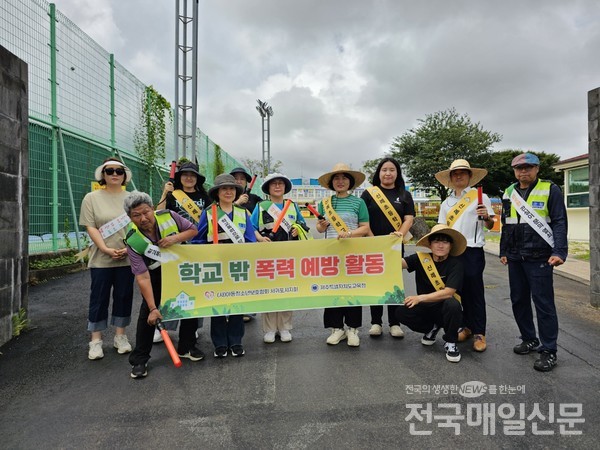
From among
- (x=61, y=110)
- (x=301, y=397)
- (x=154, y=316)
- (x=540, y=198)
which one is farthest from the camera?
(x=61, y=110)

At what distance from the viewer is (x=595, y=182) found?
16.6 ft

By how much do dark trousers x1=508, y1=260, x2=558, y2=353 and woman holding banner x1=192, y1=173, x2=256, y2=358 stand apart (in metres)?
2.75

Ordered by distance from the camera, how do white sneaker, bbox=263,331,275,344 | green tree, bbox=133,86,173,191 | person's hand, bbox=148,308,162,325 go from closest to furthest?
person's hand, bbox=148,308,162,325
white sneaker, bbox=263,331,275,344
green tree, bbox=133,86,173,191

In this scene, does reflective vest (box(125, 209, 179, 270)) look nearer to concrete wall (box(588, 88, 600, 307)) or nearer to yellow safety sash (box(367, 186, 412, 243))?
yellow safety sash (box(367, 186, 412, 243))

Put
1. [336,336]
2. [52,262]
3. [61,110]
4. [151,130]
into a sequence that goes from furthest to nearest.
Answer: [151,130] < [61,110] < [52,262] < [336,336]

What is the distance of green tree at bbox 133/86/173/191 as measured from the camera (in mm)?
10914

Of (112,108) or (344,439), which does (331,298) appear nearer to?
(344,439)

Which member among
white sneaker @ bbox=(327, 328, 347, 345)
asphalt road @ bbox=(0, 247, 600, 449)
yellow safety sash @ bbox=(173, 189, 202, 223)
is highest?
yellow safety sash @ bbox=(173, 189, 202, 223)

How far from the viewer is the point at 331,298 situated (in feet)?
12.5

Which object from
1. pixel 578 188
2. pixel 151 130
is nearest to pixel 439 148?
pixel 578 188

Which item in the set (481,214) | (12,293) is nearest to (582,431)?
(481,214)

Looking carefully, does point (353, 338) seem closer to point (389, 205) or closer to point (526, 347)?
point (389, 205)

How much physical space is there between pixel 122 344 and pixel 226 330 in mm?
1070

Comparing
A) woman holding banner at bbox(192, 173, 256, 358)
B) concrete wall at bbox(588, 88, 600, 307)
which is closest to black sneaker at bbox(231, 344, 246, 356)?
woman holding banner at bbox(192, 173, 256, 358)
